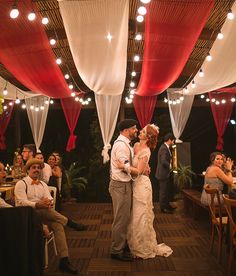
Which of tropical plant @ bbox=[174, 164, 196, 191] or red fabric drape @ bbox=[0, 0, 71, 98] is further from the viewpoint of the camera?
tropical plant @ bbox=[174, 164, 196, 191]

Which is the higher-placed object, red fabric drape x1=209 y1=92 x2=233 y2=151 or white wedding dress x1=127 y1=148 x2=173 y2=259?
red fabric drape x1=209 y1=92 x2=233 y2=151

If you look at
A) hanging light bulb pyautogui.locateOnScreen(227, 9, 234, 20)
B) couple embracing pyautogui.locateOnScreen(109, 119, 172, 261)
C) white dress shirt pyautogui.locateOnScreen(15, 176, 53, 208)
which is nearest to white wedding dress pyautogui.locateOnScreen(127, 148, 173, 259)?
couple embracing pyautogui.locateOnScreen(109, 119, 172, 261)

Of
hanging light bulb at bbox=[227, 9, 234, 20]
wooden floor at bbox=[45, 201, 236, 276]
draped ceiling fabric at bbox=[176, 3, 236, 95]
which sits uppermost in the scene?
hanging light bulb at bbox=[227, 9, 234, 20]

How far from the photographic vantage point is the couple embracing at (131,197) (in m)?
3.75

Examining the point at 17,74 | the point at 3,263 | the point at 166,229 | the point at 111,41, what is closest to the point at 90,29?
the point at 111,41

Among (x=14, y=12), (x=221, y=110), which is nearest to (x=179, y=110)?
(x=221, y=110)

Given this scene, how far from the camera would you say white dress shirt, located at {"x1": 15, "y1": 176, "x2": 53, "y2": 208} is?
344cm

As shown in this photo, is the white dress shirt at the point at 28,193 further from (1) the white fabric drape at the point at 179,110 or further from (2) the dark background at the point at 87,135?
(2) the dark background at the point at 87,135

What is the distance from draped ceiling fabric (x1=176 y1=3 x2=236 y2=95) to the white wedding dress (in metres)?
1.48

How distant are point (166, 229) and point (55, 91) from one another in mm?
2882

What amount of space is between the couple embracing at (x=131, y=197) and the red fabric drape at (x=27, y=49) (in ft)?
4.13

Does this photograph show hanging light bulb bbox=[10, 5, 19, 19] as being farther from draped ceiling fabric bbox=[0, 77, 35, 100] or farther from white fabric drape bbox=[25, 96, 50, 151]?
white fabric drape bbox=[25, 96, 50, 151]

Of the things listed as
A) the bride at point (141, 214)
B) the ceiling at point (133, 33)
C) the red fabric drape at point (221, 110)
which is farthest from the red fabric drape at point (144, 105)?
the bride at point (141, 214)

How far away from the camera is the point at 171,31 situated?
11.5ft
